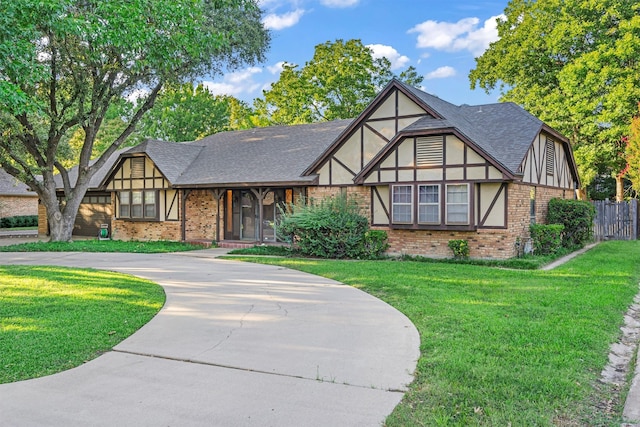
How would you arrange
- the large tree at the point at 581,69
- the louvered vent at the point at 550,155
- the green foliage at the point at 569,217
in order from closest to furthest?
the green foliage at the point at 569,217, the louvered vent at the point at 550,155, the large tree at the point at 581,69

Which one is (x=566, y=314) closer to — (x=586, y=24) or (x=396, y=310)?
(x=396, y=310)

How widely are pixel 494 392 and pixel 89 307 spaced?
5850 millimetres

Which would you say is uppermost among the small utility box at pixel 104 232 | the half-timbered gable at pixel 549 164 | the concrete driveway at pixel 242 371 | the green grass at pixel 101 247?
the half-timbered gable at pixel 549 164

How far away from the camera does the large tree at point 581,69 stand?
23.9 meters

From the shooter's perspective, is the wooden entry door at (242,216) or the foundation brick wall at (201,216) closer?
the wooden entry door at (242,216)

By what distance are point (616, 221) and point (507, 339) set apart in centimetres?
1804

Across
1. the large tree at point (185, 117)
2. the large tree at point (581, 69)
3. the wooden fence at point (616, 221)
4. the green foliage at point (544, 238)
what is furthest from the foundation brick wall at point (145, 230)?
the large tree at point (581, 69)

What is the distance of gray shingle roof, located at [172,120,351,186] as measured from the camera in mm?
17375

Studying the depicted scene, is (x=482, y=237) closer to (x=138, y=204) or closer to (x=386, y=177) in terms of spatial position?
(x=386, y=177)

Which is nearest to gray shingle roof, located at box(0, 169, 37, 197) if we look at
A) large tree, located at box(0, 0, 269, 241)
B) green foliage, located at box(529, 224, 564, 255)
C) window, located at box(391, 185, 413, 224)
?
large tree, located at box(0, 0, 269, 241)

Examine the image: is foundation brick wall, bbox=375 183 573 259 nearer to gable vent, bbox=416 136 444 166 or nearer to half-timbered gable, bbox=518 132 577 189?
half-timbered gable, bbox=518 132 577 189

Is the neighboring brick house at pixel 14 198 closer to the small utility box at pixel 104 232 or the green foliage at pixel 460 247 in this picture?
the small utility box at pixel 104 232

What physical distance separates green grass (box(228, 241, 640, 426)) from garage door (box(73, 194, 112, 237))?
15.7 m

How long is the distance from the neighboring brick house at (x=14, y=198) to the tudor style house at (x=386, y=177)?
17594 millimetres
